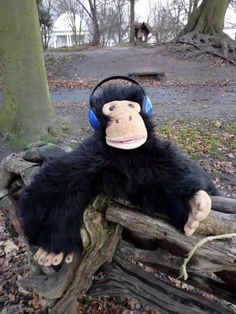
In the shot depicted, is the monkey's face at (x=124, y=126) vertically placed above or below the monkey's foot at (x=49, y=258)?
above

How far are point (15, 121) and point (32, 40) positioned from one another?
1.18 metres

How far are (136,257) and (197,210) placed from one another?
59 cm

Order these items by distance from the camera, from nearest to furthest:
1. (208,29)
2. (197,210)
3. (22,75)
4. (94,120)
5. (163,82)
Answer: (197,210)
(94,120)
(22,75)
(163,82)
(208,29)

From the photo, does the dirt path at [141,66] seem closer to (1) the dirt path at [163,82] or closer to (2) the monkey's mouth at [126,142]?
(1) the dirt path at [163,82]

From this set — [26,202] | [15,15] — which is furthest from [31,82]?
[26,202]

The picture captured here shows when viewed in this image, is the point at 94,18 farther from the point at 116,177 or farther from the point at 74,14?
the point at 116,177

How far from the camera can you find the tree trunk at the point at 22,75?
4.53 meters

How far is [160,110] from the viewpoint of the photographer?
680 cm

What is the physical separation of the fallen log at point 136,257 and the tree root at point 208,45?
1176cm

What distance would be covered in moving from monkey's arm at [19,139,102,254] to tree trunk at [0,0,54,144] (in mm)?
3492

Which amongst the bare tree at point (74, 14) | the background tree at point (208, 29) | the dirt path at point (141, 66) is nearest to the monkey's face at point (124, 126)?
the dirt path at point (141, 66)

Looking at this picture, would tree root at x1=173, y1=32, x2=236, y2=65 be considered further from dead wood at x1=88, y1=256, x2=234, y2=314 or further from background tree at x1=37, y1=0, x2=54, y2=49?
dead wood at x1=88, y1=256, x2=234, y2=314

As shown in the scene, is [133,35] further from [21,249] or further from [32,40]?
[21,249]

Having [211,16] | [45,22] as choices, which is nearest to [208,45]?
[211,16]
